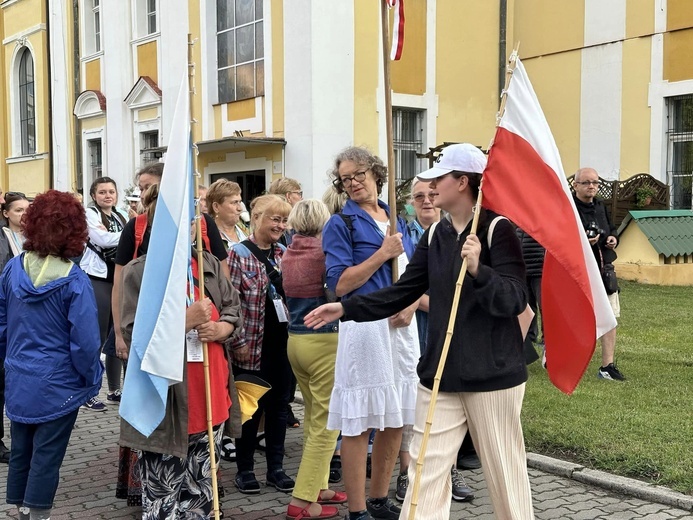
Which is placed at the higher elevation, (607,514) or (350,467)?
(350,467)

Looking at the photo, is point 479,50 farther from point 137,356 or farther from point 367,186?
point 137,356

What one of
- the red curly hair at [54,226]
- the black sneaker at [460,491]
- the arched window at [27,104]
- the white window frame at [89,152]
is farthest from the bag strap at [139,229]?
the arched window at [27,104]

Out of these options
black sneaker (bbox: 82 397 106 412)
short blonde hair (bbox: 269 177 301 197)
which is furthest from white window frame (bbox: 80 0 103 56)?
short blonde hair (bbox: 269 177 301 197)

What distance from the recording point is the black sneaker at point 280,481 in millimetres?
5273

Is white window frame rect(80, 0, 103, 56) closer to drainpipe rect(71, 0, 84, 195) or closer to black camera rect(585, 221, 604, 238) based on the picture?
drainpipe rect(71, 0, 84, 195)

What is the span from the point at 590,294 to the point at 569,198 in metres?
0.41

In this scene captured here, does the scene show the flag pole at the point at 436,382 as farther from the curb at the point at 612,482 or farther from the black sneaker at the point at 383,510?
the curb at the point at 612,482

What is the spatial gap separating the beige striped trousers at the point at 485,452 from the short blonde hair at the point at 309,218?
1.73 meters

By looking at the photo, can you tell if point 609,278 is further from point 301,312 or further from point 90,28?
point 90,28

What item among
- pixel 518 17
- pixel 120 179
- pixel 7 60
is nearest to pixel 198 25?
pixel 120 179

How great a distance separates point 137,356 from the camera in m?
3.66

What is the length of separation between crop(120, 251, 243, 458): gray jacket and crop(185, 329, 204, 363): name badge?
0.21 ft

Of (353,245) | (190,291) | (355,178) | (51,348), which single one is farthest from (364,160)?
(51,348)

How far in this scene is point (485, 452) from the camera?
337 cm
